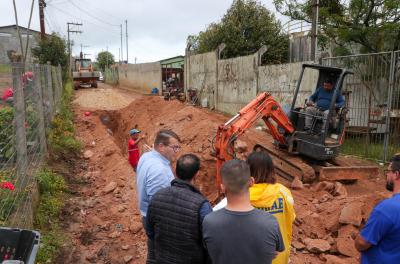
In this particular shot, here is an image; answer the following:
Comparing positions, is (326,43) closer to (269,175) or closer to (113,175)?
(113,175)

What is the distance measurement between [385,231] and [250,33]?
21.4 m

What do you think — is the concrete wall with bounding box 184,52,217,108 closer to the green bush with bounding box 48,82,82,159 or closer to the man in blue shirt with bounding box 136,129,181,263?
the green bush with bounding box 48,82,82,159

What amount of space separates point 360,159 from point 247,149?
322cm

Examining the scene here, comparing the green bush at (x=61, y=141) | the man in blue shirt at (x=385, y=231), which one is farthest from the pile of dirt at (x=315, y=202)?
the green bush at (x=61, y=141)

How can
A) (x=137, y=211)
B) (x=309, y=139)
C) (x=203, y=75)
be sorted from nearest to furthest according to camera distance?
(x=137, y=211) → (x=309, y=139) → (x=203, y=75)

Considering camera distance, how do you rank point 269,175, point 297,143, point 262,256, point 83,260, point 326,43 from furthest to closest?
point 326,43 → point 297,143 → point 83,260 → point 269,175 → point 262,256

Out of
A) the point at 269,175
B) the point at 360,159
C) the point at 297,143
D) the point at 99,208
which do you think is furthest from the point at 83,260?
the point at 360,159

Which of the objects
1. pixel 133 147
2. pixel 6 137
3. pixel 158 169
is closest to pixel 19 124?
pixel 6 137

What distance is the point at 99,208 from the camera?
286 inches

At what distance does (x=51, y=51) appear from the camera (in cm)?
2659

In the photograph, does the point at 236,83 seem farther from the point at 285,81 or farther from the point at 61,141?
the point at 61,141

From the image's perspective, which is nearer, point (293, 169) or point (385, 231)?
point (385, 231)

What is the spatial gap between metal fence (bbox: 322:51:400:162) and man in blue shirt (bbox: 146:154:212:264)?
27.3 feet

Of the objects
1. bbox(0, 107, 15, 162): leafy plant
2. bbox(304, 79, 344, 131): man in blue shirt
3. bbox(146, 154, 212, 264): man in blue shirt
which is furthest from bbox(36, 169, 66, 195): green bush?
bbox(304, 79, 344, 131): man in blue shirt
